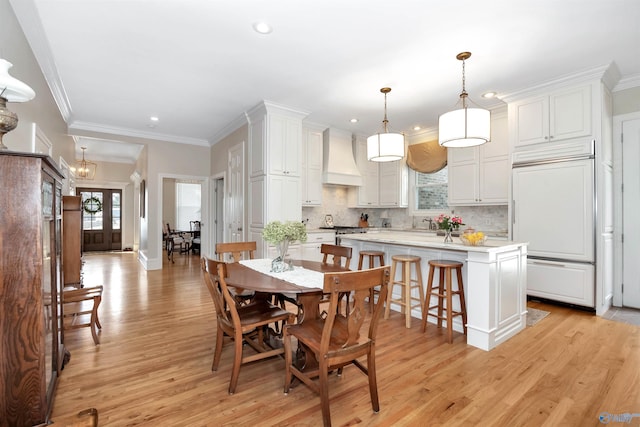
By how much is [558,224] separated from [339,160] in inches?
138

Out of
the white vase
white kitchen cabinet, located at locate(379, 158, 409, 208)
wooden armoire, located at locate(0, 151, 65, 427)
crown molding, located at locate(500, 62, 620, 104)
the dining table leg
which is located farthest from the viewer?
white kitchen cabinet, located at locate(379, 158, 409, 208)

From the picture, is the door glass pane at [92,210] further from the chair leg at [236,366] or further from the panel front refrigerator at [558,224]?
the panel front refrigerator at [558,224]

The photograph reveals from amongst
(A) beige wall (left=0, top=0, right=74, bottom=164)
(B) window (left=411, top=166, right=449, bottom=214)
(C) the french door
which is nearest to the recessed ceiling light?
(A) beige wall (left=0, top=0, right=74, bottom=164)

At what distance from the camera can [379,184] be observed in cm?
665

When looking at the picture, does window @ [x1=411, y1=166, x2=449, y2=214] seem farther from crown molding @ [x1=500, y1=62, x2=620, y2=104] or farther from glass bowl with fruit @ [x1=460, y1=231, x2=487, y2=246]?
glass bowl with fruit @ [x1=460, y1=231, x2=487, y2=246]

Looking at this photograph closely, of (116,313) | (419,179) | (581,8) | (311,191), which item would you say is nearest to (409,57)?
(581,8)

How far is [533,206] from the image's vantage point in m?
4.04

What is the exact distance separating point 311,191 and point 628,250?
446 centimetres

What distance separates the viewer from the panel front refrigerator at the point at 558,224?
3648mm

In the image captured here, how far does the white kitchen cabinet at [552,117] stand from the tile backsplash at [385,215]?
4.37 ft

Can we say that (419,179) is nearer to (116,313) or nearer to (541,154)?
(541,154)

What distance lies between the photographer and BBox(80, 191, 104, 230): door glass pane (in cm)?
919

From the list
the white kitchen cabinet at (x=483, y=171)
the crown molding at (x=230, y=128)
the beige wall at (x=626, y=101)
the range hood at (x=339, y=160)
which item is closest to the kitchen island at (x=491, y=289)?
the white kitchen cabinet at (x=483, y=171)

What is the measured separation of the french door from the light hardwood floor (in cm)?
741
